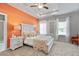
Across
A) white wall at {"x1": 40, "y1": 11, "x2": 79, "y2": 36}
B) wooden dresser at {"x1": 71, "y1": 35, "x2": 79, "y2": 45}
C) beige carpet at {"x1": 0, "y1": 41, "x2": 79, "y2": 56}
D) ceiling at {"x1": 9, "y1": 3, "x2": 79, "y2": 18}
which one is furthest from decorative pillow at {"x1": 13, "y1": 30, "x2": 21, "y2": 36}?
wooden dresser at {"x1": 71, "y1": 35, "x2": 79, "y2": 45}

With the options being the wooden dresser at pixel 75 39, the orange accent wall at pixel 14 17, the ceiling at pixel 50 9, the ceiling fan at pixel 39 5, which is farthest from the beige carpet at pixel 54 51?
the ceiling fan at pixel 39 5

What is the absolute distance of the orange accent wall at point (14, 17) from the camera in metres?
2.23

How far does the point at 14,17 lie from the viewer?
2316 mm

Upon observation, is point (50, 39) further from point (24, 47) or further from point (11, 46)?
point (11, 46)

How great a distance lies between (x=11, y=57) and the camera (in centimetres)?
225

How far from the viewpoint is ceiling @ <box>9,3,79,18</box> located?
89.0 inches

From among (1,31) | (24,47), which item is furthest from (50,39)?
(1,31)

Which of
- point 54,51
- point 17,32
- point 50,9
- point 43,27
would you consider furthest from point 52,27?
point 17,32

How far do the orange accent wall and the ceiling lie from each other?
0.10 metres

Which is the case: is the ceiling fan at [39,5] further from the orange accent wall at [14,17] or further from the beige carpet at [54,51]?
the beige carpet at [54,51]

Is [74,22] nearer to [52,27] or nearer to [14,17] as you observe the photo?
[52,27]

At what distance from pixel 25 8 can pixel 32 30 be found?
566mm

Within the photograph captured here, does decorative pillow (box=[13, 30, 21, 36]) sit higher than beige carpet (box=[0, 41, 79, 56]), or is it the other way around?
decorative pillow (box=[13, 30, 21, 36])

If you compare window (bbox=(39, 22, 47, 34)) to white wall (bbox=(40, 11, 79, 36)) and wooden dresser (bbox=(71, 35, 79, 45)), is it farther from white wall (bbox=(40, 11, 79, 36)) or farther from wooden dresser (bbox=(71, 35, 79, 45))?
wooden dresser (bbox=(71, 35, 79, 45))
